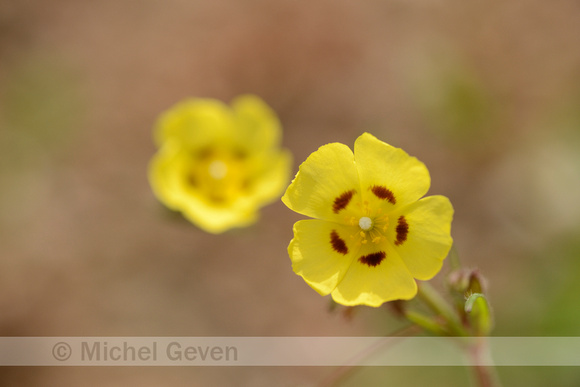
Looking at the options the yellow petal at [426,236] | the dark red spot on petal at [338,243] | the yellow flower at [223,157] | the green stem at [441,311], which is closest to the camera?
the yellow petal at [426,236]

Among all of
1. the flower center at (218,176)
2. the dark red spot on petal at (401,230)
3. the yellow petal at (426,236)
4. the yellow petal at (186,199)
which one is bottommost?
the yellow petal at (426,236)

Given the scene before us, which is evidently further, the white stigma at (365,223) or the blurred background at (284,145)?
the blurred background at (284,145)

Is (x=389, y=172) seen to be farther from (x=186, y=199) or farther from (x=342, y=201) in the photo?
(x=186, y=199)

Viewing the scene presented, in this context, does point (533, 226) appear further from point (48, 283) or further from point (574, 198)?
point (48, 283)

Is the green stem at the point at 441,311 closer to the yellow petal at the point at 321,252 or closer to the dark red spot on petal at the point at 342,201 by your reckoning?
the yellow petal at the point at 321,252

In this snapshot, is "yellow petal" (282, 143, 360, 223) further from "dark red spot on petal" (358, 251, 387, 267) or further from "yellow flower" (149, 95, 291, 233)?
Result: "yellow flower" (149, 95, 291, 233)

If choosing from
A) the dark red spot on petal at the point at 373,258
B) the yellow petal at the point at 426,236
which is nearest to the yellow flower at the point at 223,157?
the dark red spot on petal at the point at 373,258

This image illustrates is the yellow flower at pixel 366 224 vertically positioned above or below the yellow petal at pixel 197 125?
below
